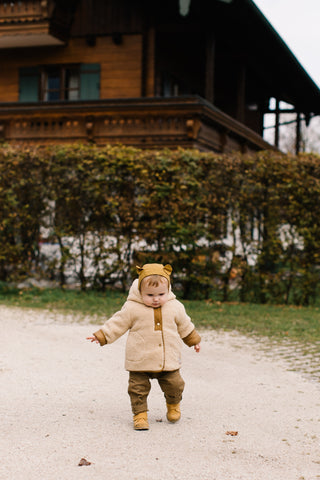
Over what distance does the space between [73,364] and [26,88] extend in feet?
50.8

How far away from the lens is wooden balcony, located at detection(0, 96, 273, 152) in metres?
16.0

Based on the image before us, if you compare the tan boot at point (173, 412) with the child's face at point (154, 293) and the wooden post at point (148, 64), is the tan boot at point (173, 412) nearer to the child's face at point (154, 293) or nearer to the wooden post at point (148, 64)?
the child's face at point (154, 293)

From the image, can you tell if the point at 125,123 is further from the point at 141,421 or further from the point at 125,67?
the point at 141,421

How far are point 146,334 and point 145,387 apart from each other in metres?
0.36

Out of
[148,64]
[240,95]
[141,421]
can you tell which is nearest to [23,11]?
[148,64]

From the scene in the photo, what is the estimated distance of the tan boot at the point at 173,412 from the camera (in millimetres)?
4375

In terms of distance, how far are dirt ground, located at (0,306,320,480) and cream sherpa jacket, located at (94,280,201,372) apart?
0.42 m

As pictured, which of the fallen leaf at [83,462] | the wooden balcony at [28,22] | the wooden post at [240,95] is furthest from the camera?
the wooden post at [240,95]

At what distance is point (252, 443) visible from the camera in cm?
396

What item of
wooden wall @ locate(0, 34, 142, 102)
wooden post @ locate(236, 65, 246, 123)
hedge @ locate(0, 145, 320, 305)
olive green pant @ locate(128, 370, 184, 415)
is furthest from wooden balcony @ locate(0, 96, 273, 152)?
olive green pant @ locate(128, 370, 184, 415)

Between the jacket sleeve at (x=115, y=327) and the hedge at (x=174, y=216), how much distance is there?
22.4 ft

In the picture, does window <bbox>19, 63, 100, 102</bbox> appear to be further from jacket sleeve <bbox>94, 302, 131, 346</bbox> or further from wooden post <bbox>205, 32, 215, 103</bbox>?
jacket sleeve <bbox>94, 302, 131, 346</bbox>

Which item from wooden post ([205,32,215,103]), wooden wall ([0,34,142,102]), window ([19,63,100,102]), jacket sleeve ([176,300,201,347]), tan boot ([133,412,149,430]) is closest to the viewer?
tan boot ([133,412,149,430])

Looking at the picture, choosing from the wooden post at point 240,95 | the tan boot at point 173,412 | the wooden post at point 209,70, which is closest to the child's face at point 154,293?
the tan boot at point 173,412
